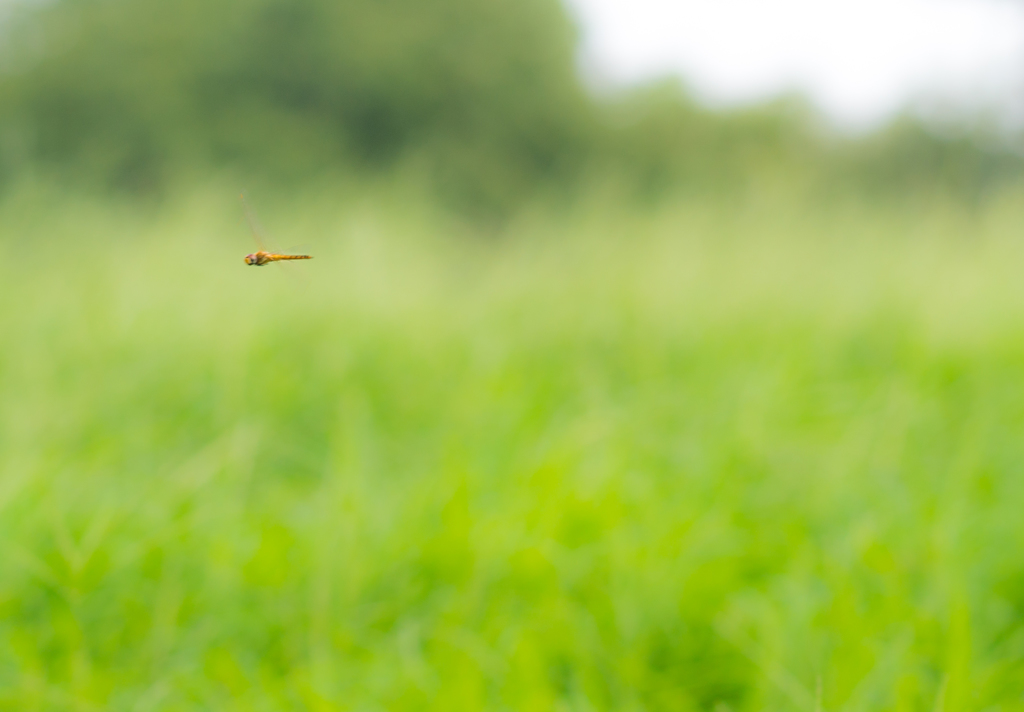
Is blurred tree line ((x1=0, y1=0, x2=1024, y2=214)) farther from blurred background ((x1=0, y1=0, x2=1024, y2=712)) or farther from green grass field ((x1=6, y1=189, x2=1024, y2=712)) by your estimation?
green grass field ((x1=6, y1=189, x2=1024, y2=712))

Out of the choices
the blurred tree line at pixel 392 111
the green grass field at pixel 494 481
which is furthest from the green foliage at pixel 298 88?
the green grass field at pixel 494 481

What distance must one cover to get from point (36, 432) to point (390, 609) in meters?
1.11

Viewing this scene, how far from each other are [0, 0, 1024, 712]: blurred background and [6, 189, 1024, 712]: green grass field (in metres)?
0.01

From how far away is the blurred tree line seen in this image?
17.9 feet

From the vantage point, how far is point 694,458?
236 centimetres

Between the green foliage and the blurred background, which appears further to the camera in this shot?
the green foliage

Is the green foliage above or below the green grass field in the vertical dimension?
above

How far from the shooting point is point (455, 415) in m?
2.71

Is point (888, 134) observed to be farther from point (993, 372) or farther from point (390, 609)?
point (390, 609)

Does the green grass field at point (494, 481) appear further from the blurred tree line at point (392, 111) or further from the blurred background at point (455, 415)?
the blurred tree line at point (392, 111)

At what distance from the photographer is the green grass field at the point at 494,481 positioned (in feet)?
5.32

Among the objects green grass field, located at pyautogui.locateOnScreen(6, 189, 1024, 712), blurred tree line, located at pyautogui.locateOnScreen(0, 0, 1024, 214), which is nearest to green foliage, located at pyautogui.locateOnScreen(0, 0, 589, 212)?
blurred tree line, located at pyautogui.locateOnScreen(0, 0, 1024, 214)

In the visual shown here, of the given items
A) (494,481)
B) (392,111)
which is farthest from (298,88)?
(494,481)

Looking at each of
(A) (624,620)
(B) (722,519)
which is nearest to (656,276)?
(B) (722,519)
